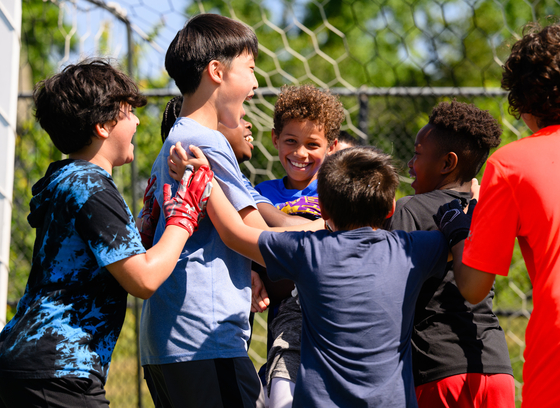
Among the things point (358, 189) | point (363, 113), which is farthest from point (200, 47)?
point (363, 113)

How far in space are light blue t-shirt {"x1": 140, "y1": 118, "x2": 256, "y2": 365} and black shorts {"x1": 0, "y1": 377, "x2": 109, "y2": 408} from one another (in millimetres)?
194

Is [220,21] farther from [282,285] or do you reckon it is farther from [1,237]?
[1,237]

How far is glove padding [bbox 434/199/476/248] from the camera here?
4.96ft

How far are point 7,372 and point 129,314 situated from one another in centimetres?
400

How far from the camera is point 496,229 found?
4.61 feet

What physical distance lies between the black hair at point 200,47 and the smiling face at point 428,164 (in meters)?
0.70

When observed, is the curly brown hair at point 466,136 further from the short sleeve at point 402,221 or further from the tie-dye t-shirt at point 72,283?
the tie-dye t-shirt at point 72,283

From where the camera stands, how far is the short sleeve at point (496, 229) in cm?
140

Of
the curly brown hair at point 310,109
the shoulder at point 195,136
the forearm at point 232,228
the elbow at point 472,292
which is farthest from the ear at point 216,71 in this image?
the elbow at point 472,292

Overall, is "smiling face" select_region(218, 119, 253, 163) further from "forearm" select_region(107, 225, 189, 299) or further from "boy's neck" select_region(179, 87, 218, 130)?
"forearm" select_region(107, 225, 189, 299)

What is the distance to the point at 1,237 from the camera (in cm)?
246

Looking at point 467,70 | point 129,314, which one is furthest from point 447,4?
point 129,314

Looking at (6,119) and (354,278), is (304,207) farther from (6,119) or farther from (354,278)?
(6,119)

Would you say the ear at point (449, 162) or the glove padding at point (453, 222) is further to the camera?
the ear at point (449, 162)
